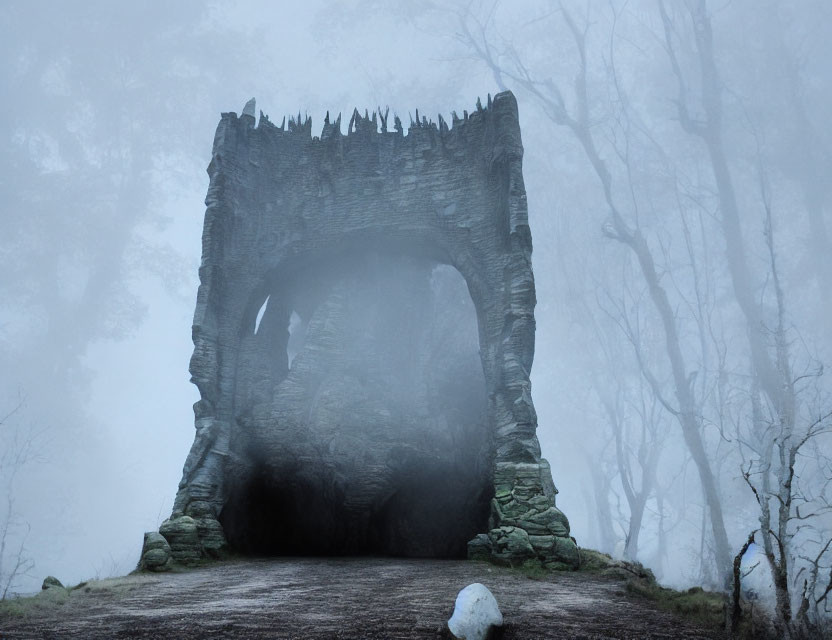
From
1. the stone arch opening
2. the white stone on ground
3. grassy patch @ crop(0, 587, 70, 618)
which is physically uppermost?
the stone arch opening

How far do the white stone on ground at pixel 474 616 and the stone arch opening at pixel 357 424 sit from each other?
25.1 feet

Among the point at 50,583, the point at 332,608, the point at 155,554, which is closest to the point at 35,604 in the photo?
the point at 50,583

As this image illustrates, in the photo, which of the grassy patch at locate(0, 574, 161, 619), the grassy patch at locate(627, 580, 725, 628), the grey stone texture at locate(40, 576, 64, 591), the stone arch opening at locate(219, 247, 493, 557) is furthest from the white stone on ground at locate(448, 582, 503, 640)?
the stone arch opening at locate(219, 247, 493, 557)

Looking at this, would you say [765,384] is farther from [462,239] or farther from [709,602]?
[709,602]

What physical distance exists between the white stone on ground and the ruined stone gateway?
5.77 meters

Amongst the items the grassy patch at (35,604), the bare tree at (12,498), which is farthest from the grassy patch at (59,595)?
the bare tree at (12,498)

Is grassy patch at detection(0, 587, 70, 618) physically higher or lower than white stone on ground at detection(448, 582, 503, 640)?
lower

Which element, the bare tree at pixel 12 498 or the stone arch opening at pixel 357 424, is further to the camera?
the bare tree at pixel 12 498

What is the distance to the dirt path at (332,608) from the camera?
15.9 ft

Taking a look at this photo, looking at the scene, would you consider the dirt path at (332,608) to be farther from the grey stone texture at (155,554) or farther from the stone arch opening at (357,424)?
the stone arch opening at (357,424)

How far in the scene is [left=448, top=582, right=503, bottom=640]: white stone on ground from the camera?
456cm

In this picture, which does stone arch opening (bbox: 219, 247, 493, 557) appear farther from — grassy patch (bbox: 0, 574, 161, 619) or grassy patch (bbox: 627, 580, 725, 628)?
grassy patch (bbox: 627, 580, 725, 628)

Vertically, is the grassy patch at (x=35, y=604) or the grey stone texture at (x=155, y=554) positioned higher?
the grey stone texture at (x=155, y=554)

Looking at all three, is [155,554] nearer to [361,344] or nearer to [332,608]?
[332,608]
